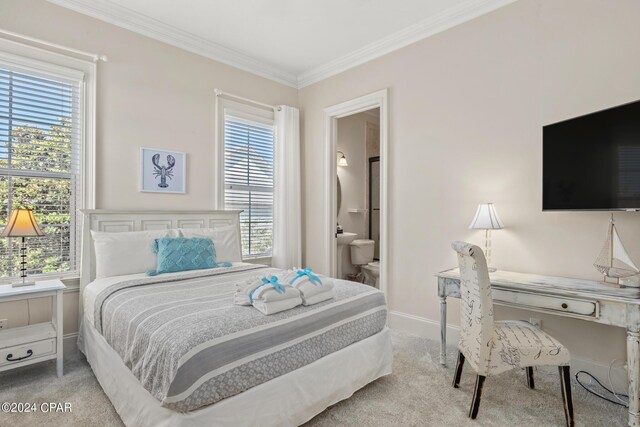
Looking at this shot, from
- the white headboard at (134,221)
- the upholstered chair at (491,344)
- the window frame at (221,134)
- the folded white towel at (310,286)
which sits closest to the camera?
the upholstered chair at (491,344)

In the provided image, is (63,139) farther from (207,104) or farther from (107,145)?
(207,104)

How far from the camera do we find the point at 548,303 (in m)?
2.10

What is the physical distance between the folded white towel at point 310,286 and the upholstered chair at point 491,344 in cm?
87

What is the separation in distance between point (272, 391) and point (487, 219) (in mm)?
2022

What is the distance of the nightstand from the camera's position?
221cm

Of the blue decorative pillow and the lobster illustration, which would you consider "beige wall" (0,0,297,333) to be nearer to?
the lobster illustration

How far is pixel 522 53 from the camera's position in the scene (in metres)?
2.69

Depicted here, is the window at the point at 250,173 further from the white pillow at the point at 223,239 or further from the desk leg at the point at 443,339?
the desk leg at the point at 443,339

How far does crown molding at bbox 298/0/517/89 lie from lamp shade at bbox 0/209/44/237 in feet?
11.0

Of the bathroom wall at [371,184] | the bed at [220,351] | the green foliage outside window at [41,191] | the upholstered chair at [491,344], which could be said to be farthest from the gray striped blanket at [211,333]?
the bathroom wall at [371,184]

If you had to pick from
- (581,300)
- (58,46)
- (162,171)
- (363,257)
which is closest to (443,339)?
(581,300)

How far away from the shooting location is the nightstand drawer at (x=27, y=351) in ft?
7.20

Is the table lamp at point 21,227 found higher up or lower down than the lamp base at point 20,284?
higher up

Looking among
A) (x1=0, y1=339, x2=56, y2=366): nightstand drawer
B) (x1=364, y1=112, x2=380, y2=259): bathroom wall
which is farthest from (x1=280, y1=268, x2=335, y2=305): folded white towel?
(x1=364, y1=112, x2=380, y2=259): bathroom wall
